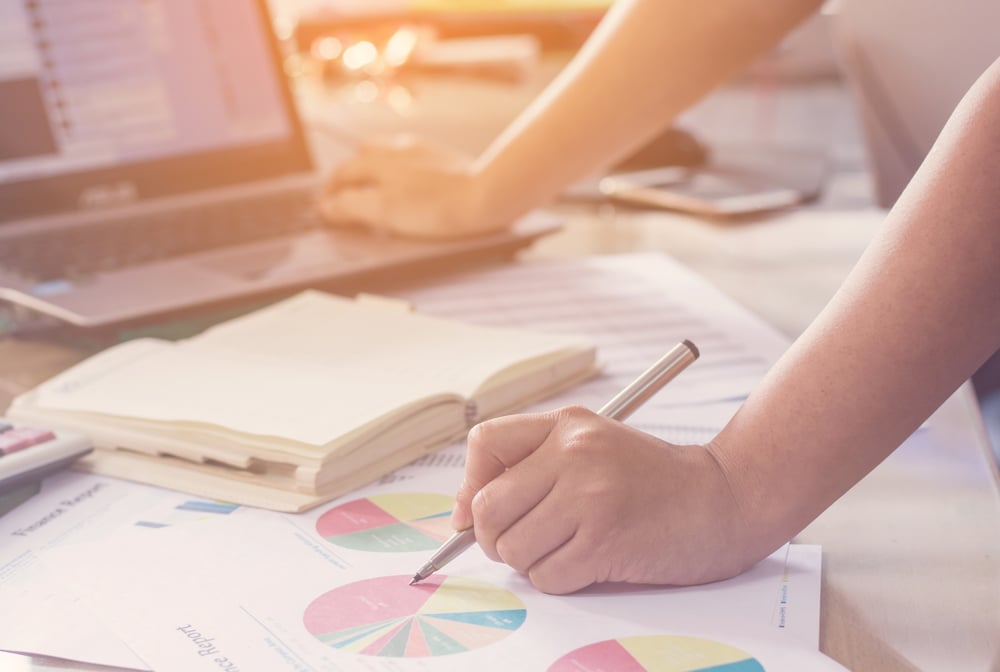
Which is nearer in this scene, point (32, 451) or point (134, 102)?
point (32, 451)

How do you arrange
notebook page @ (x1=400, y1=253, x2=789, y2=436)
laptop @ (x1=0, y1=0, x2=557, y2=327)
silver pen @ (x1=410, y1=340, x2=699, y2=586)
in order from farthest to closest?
1. laptop @ (x1=0, y1=0, x2=557, y2=327)
2. notebook page @ (x1=400, y1=253, x2=789, y2=436)
3. silver pen @ (x1=410, y1=340, x2=699, y2=586)

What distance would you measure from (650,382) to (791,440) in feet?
0.29

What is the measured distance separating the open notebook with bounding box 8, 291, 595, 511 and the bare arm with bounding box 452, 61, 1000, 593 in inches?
4.1

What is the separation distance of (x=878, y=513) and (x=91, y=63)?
2.59ft

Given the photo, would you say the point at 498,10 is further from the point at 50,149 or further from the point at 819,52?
the point at 819,52

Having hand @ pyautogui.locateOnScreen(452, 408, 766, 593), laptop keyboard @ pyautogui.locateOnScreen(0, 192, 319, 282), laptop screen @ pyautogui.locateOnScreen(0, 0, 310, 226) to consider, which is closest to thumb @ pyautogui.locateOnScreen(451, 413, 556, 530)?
hand @ pyautogui.locateOnScreen(452, 408, 766, 593)

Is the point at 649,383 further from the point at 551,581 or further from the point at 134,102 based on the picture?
the point at 134,102

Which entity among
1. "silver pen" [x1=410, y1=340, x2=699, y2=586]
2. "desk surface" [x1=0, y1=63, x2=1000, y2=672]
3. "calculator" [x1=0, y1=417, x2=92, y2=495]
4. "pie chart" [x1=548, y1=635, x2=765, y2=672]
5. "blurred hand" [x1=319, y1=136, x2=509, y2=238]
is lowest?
"desk surface" [x1=0, y1=63, x2=1000, y2=672]

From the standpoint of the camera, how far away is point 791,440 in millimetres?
454

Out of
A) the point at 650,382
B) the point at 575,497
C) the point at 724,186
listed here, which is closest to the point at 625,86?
the point at 724,186

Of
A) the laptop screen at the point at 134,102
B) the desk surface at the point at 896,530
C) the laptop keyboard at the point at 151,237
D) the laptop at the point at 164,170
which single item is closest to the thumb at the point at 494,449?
the desk surface at the point at 896,530

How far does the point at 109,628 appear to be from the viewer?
1.35ft

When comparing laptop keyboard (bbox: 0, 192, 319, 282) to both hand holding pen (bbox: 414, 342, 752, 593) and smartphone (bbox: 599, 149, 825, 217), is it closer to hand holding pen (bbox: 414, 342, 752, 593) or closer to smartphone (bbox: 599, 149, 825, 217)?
smartphone (bbox: 599, 149, 825, 217)

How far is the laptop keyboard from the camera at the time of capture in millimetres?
855
